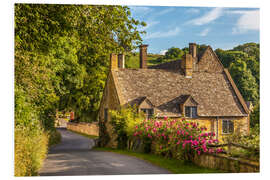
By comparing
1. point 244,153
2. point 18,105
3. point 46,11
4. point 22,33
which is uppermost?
point 46,11

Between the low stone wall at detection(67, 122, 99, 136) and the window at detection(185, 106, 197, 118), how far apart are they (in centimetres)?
1501

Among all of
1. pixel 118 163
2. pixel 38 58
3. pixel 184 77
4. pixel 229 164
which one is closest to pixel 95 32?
pixel 38 58

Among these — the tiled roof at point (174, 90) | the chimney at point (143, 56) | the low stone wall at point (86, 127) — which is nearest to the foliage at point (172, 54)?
the tiled roof at point (174, 90)

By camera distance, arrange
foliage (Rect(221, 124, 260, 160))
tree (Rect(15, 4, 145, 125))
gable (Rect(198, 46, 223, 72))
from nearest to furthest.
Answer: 1. foliage (Rect(221, 124, 260, 160))
2. tree (Rect(15, 4, 145, 125))
3. gable (Rect(198, 46, 223, 72))

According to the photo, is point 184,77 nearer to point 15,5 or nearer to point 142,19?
point 142,19

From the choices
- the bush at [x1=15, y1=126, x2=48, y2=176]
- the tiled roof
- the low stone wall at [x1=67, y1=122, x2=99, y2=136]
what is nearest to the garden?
the tiled roof

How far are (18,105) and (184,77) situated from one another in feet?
50.2

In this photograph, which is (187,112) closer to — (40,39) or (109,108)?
(109,108)

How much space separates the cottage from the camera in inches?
792

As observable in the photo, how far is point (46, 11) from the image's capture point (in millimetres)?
9031

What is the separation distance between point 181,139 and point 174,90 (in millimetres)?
10967

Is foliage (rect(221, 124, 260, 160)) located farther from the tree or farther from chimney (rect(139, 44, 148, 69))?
chimney (rect(139, 44, 148, 69))

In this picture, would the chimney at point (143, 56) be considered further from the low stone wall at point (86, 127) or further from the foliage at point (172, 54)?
the low stone wall at point (86, 127)

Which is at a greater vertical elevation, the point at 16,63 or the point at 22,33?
the point at 22,33
